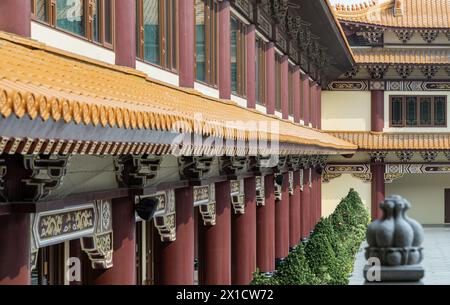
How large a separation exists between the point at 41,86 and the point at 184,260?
7.75 meters

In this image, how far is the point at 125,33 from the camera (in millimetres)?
10500

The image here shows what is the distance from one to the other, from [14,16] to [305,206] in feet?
83.3

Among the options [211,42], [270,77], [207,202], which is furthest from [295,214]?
[207,202]

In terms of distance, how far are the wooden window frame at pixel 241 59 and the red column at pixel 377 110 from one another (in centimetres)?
2065

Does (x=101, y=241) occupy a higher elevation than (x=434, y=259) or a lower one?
higher

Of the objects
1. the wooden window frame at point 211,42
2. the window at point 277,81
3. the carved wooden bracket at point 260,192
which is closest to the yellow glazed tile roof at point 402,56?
the window at point 277,81

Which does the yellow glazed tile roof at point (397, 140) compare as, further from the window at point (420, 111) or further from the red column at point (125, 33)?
the red column at point (125, 33)

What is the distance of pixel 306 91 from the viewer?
3256cm

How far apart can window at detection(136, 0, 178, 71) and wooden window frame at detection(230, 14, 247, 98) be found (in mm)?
5006

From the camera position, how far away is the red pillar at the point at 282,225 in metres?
24.5

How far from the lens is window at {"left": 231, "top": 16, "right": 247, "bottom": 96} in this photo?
1817 centimetres

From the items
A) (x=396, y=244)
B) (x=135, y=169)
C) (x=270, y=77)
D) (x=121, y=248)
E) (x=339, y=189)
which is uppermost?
A: (x=270, y=77)

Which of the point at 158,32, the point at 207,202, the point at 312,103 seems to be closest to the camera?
the point at 158,32

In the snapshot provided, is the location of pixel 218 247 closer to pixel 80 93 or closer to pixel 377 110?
pixel 80 93
